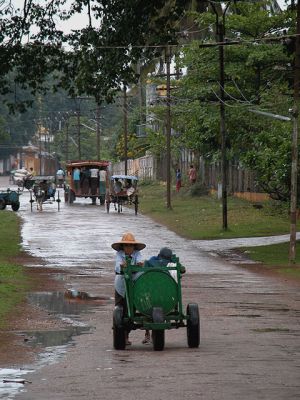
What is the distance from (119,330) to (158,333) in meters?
0.56

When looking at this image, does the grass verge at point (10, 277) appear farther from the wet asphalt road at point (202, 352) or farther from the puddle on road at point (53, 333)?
the wet asphalt road at point (202, 352)

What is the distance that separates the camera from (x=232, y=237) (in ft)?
138

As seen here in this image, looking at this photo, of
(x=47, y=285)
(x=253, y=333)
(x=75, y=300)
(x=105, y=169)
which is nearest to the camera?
(x=253, y=333)

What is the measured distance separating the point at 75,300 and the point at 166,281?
27.1 feet

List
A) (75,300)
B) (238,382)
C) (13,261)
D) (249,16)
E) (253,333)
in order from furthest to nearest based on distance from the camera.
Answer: (249,16), (13,261), (75,300), (253,333), (238,382)

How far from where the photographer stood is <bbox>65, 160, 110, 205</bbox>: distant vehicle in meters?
68.1

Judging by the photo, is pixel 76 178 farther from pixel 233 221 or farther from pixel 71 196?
pixel 233 221

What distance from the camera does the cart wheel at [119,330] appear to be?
15531mm

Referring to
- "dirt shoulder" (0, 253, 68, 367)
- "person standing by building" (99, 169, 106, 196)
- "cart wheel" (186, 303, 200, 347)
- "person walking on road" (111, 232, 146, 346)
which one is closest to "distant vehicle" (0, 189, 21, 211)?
"person standing by building" (99, 169, 106, 196)

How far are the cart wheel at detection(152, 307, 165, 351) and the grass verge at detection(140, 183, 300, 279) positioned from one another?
46.8ft

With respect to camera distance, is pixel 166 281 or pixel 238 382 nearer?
pixel 238 382

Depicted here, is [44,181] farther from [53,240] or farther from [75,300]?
[75,300]

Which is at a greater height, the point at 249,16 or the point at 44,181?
the point at 249,16

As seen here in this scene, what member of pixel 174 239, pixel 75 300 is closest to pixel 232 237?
pixel 174 239
